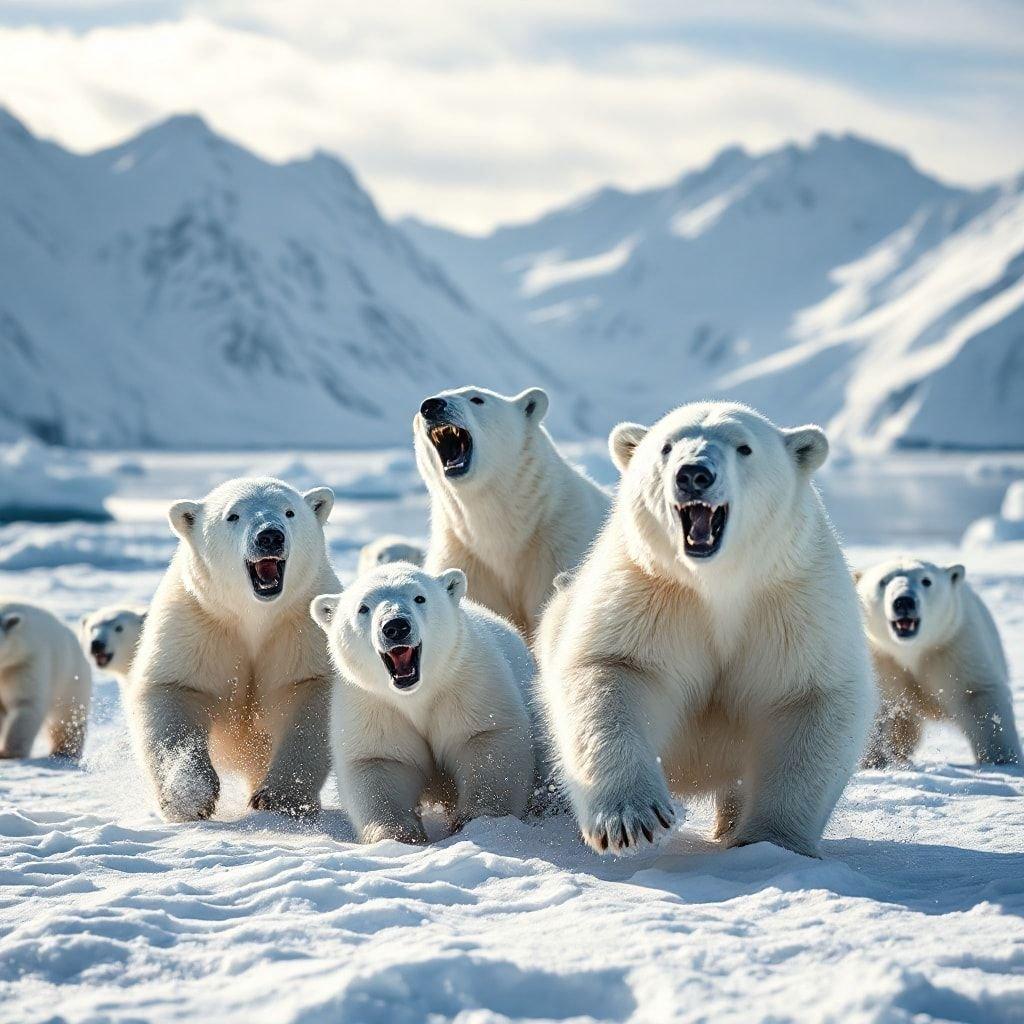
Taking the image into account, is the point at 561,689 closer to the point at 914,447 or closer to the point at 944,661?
the point at 944,661

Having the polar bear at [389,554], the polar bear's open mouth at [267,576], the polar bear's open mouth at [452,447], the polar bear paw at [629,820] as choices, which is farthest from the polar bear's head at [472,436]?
the polar bear paw at [629,820]

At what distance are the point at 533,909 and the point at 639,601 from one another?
0.85 m

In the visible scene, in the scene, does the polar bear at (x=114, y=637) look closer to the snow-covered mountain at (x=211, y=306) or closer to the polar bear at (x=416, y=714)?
the polar bear at (x=416, y=714)

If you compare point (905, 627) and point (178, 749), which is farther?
point (905, 627)

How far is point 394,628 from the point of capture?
11.9ft

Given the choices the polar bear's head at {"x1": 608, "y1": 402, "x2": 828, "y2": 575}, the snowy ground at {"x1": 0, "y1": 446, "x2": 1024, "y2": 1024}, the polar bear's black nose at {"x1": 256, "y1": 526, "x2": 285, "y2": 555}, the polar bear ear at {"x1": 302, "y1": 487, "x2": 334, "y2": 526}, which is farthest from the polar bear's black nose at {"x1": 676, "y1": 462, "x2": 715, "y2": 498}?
the polar bear ear at {"x1": 302, "y1": 487, "x2": 334, "y2": 526}

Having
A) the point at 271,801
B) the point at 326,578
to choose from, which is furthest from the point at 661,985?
the point at 326,578

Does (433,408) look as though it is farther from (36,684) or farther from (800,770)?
(36,684)

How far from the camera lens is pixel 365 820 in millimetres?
3781

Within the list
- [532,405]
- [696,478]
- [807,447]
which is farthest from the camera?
[532,405]

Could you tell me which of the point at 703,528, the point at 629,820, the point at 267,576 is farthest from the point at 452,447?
the point at 629,820

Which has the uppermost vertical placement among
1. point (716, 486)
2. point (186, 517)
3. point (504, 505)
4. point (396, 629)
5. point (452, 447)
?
point (452, 447)

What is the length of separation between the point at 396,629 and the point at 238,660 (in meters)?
1.03

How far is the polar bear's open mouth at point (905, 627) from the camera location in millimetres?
5695
